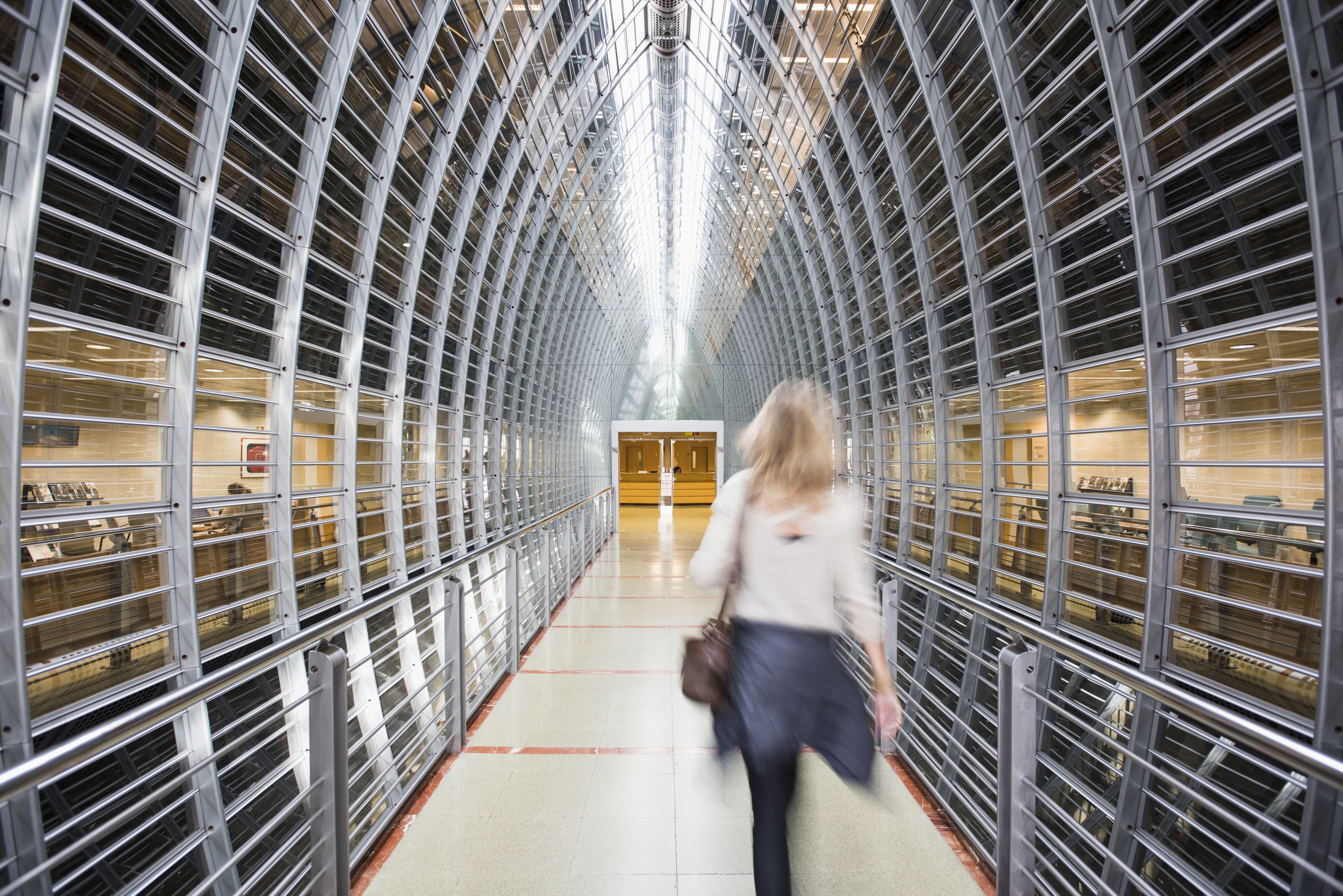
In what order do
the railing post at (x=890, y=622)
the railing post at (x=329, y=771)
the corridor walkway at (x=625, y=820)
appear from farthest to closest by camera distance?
the railing post at (x=890, y=622)
the corridor walkway at (x=625, y=820)
the railing post at (x=329, y=771)

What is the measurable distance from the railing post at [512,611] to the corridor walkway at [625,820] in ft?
1.29

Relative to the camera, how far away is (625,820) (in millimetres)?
3223

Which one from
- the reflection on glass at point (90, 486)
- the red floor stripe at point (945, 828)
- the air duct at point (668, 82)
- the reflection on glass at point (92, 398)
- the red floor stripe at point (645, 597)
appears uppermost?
the air duct at point (668, 82)

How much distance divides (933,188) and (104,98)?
6.97 meters

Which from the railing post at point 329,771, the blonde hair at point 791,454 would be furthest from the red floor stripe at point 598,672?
the blonde hair at point 791,454

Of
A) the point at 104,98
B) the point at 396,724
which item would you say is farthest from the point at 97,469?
the point at 396,724

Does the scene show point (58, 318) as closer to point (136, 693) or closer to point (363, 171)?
point (136, 693)

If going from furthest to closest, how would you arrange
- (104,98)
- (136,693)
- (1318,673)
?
(136,693)
(104,98)
(1318,673)

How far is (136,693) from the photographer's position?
4.06 m

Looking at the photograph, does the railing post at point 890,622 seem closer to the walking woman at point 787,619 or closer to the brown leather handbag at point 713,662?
the walking woman at point 787,619

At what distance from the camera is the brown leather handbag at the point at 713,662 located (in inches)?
79.5

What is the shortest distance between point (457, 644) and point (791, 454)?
277 centimetres

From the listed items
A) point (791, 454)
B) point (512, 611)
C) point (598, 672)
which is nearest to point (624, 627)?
point (598, 672)

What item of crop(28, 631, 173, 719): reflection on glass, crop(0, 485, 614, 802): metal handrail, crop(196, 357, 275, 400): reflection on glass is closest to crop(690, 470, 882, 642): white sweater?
crop(0, 485, 614, 802): metal handrail
